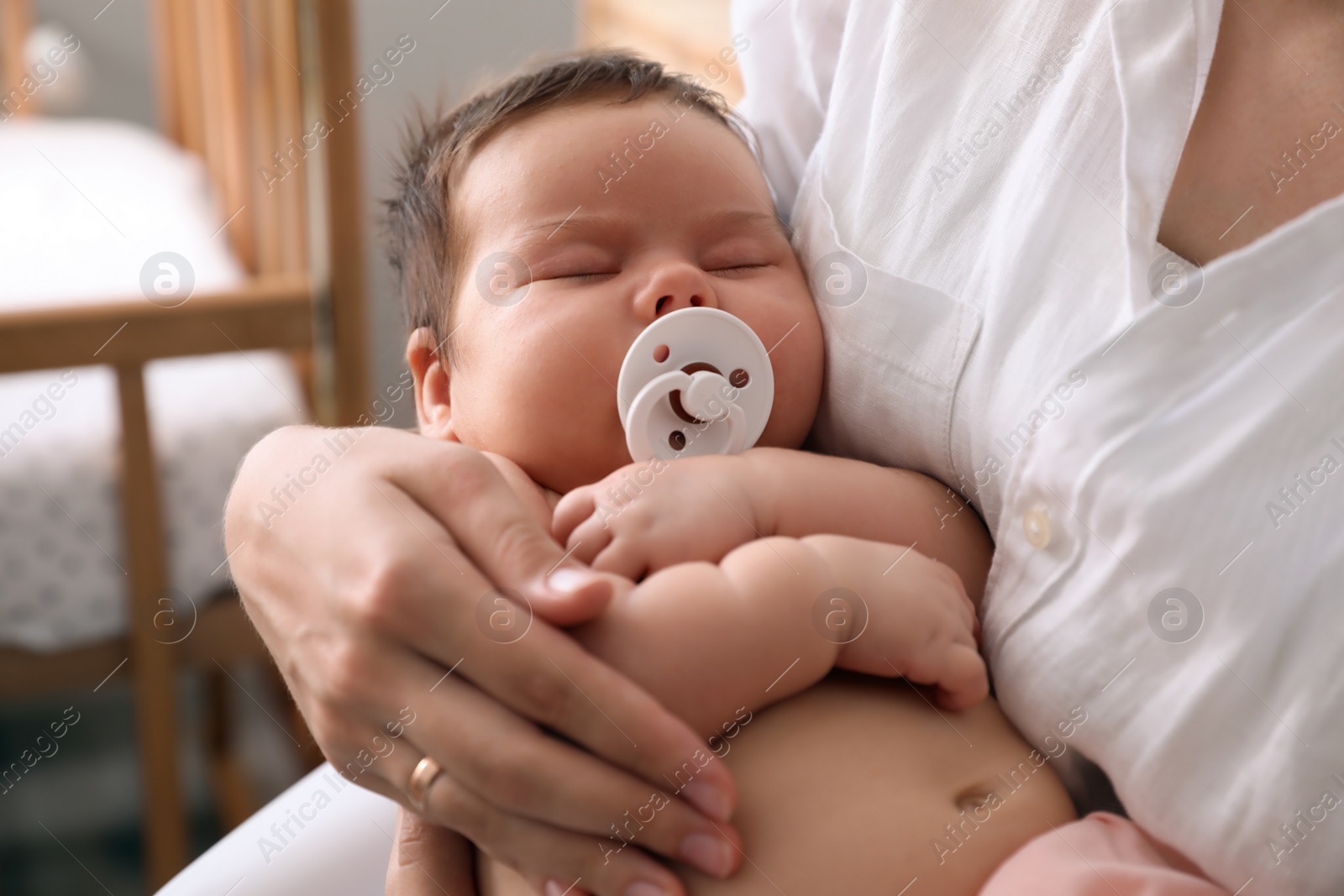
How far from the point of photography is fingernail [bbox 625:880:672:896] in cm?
56

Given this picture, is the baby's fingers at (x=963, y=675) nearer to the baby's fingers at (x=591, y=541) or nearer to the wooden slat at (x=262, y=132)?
the baby's fingers at (x=591, y=541)

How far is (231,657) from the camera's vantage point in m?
1.68

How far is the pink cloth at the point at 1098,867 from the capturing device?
544mm

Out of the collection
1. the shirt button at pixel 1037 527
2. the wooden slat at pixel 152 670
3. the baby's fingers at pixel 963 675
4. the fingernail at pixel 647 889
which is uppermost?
the shirt button at pixel 1037 527

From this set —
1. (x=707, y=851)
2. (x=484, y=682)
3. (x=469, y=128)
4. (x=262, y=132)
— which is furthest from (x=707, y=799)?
(x=262, y=132)

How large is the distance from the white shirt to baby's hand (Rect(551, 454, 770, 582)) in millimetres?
130

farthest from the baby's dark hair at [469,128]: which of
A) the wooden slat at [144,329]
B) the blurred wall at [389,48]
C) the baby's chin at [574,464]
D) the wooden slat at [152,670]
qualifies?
the blurred wall at [389,48]

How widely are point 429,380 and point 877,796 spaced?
48cm

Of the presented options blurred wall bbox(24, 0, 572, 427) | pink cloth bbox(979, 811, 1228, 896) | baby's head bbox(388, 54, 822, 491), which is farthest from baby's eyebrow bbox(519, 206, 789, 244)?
blurred wall bbox(24, 0, 572, 427)

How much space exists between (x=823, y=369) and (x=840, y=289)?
58 mm

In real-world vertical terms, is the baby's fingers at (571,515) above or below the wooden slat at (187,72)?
below

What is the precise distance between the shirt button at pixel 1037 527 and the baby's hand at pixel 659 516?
0.15 metres

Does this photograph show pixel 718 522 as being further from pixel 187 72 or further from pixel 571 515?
pixel 187 72

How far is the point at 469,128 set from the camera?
86cm
